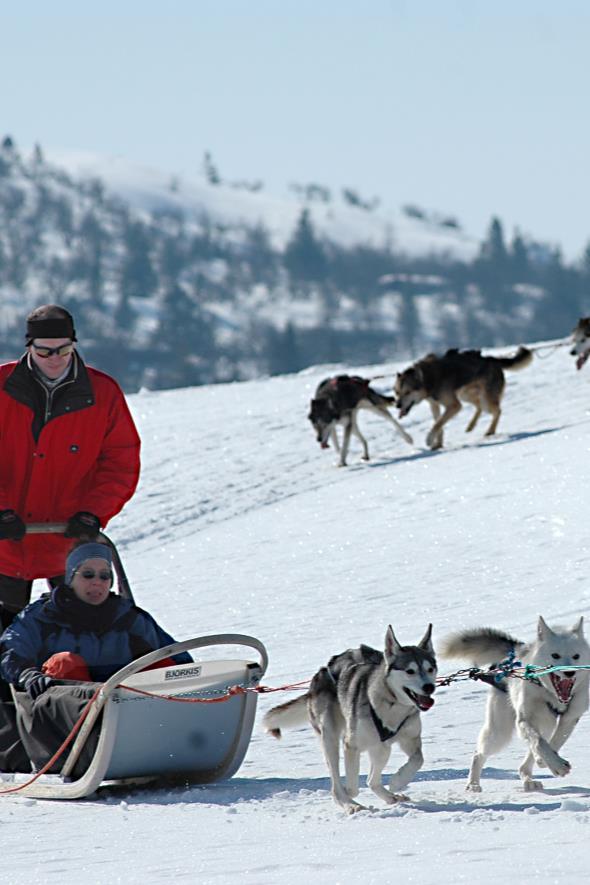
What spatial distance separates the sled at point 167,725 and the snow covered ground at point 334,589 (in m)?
0.08

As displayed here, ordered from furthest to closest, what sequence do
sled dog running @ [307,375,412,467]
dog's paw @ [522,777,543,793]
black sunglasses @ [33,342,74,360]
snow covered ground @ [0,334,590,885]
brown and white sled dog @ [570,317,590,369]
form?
brown and white sled dog @ [570,317,590,369] → sled dog running @ [307,375,412,467] → black sunglasses @ [33,342,74,360] → dog's paw @ [522,777,543,793] → snow covered ground @ [0,334,590,885]

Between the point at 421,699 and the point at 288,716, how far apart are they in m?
0.70

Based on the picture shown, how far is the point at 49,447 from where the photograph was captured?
17.6ft

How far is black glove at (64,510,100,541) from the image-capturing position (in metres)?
5.18

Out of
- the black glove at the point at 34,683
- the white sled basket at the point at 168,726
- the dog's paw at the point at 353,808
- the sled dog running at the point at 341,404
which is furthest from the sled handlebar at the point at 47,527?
the sled dog running at the point at 341,404

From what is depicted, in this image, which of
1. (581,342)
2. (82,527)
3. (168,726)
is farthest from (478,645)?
(581,342)

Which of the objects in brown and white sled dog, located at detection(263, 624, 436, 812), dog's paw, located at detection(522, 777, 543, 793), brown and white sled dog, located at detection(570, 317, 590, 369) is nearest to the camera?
brown and white sled dog, located at detection(263, 624, 436, 812)

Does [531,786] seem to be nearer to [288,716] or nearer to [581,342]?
[288,716]

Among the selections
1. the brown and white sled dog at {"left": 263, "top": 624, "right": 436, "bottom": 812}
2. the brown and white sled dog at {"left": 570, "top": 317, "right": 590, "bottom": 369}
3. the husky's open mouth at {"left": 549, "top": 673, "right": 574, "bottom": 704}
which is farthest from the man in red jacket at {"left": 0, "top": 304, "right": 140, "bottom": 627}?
the brown and white sled dog at {"left": 570, "top": 317, "right": 590, "bottom": 369}

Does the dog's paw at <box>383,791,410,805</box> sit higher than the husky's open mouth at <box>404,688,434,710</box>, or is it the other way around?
the husky's open mouth at <box>404,688,434,710</box>

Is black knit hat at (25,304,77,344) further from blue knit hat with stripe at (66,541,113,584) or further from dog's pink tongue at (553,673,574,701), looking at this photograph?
dog's pink tongue at (553,673,574,701)

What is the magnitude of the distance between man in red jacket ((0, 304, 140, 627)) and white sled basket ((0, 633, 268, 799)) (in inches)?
26.5

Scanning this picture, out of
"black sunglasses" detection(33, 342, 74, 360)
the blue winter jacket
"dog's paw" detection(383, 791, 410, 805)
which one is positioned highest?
"black sunglasses" detection(33, 342, 74, 360)

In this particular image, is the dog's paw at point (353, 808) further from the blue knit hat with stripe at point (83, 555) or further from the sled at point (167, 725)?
the blue knit hat with stripe at point (83, 555)
